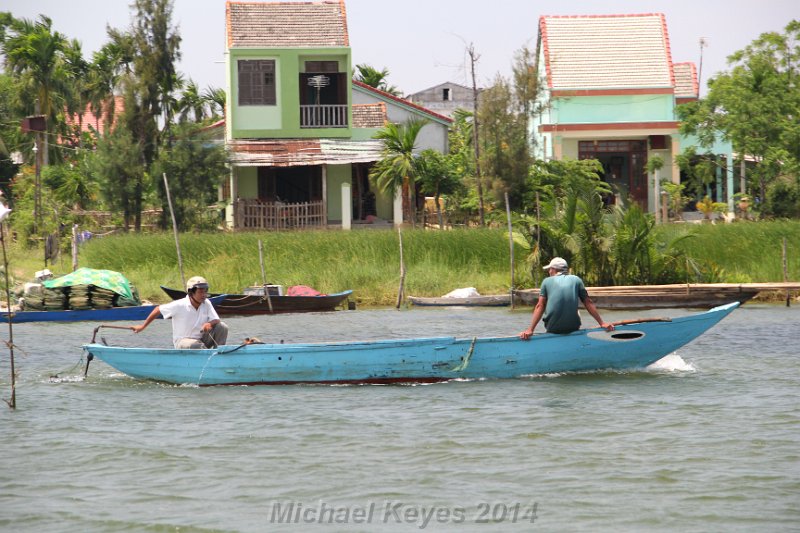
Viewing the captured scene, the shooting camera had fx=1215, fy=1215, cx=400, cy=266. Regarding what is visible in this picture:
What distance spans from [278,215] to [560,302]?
2034cm

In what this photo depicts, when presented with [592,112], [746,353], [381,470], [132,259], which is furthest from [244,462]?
[592,112]

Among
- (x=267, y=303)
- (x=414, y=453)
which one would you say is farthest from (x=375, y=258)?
(x=414, y=453)

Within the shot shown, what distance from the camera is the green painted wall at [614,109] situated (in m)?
36.3

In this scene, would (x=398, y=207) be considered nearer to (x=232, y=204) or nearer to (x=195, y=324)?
(x=232, y=204)

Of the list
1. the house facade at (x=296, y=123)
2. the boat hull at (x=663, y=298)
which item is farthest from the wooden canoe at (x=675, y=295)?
the house facade at (x=296, y=123)

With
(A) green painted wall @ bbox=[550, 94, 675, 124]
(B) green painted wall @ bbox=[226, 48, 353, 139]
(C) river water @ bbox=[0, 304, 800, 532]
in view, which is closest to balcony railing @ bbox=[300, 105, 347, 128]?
(B) green painted wall @ bbox=[226, 48, 353, 139]

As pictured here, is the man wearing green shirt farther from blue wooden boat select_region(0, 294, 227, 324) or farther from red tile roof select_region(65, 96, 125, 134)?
red tile roof select_region(65, 96, 125, 134)

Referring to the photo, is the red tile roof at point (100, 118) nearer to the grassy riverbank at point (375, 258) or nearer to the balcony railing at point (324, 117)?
the balcony railing at point (324, 117)

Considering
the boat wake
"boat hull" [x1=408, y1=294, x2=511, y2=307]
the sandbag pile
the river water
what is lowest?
the river water

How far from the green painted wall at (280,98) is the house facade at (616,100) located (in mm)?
6494

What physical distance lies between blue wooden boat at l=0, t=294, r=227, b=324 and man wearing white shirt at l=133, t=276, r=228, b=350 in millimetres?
8559

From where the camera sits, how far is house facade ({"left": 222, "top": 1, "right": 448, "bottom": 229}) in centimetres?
3366

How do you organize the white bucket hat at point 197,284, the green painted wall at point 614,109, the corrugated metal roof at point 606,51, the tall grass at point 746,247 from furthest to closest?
the corrugated metal roof at point 606,51, the green painted wall at point 614,109, the tall grass at point 746,247, the white bucket hat at point 197,284

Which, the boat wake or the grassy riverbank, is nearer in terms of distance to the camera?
the boat wake
